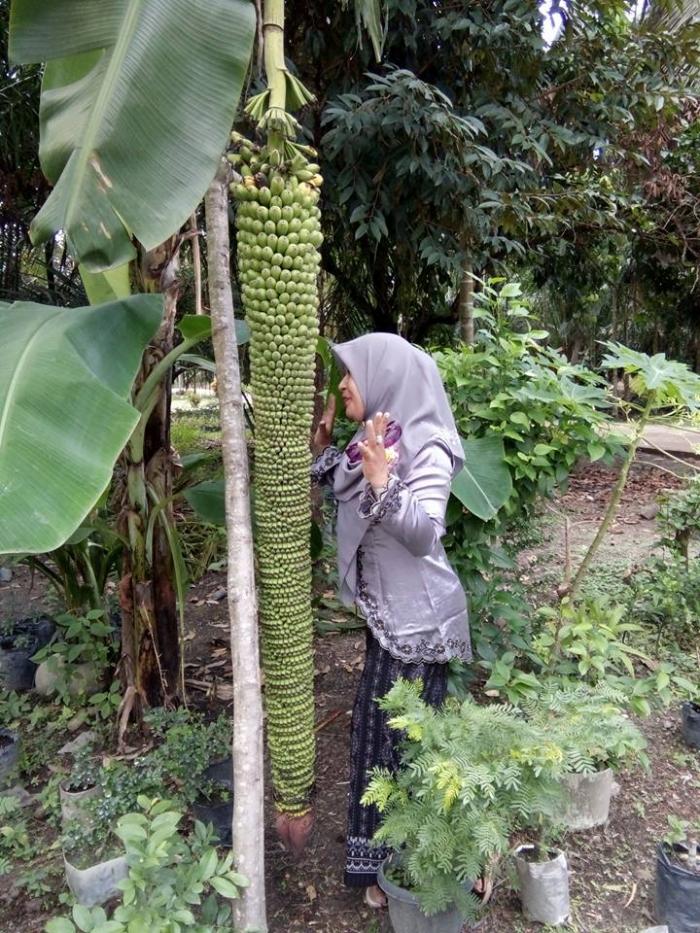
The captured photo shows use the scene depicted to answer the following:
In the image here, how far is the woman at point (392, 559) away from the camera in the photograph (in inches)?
72.6

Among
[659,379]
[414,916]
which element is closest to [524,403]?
[659,379]

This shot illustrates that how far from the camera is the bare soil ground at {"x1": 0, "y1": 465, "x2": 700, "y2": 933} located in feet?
6.56

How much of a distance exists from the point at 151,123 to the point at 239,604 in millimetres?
1148

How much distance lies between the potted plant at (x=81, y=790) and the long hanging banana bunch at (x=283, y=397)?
0.65 m

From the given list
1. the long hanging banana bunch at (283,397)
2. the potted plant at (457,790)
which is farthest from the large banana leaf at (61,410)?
the potted plant at (457,790)

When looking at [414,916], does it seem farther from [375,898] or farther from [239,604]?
[239,604]

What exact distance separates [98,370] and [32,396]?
22 centimetres

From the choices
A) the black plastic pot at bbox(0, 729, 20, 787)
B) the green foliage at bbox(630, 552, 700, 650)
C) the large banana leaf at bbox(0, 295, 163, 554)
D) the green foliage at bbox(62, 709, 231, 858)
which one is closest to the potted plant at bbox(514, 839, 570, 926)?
the green foliage at bbox(62, 709, 231, 858)

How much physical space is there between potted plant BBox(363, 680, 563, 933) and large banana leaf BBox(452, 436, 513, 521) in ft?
2.44

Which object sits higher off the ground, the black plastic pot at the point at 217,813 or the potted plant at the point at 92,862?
the potted plant at the point at 92,862

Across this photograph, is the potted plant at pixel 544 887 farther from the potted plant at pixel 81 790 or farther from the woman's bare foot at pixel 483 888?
the potted plant at pixel 81 790

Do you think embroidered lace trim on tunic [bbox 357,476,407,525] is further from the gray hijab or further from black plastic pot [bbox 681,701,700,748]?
black plastic pot [bbox 681,701,700,748]

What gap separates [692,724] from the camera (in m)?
2.89

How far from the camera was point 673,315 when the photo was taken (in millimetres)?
10766
